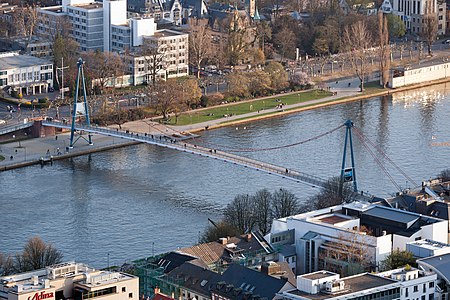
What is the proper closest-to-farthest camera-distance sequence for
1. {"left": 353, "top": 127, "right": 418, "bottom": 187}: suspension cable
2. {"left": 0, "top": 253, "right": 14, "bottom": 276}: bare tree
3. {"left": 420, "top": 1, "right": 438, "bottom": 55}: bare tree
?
{"left": 0, "top": 253, "right": 14, "bottom": 276}: bare tree
{"left": 353, "top": 127, "right": 418, "bottom": 187}: suspension cable
{"left": 420, "top": 1, "right": 438, "bottom": 55}: bare tree

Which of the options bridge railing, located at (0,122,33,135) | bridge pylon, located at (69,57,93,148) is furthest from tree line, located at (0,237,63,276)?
bridge railing, located at (0,122,33,135)

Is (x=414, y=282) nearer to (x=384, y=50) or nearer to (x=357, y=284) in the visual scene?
(x=357, y=284)

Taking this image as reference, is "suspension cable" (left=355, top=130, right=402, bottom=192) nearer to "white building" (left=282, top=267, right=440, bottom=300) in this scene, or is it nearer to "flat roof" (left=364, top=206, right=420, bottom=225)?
"flat roof" (left=364, top=206, right=420, bottom=225)

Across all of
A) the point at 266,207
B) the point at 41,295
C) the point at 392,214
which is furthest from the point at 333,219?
the point at 41,295

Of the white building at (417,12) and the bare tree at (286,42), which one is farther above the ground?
the white building at (417,12)

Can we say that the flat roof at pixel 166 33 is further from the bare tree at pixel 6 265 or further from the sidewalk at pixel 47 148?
the bare tree at pixel 6 265

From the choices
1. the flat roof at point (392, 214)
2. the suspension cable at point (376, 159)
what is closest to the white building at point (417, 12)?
the suspension cable at point (376, 159)

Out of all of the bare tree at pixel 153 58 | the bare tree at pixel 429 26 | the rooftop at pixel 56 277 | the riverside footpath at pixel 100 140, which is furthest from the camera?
the bare tree at pixel 429 26
